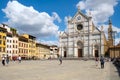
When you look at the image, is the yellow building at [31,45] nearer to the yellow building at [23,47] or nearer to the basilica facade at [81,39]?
the yellow building at [23,47]

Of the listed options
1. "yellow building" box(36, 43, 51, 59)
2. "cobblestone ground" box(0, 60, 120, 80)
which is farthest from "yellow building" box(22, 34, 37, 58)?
"cobblestone ground" box(0, 60, 120, 80)

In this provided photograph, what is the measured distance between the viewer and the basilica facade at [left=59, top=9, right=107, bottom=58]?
76.5m

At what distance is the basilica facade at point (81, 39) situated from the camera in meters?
76.5

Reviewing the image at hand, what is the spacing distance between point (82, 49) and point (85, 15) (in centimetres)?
1322

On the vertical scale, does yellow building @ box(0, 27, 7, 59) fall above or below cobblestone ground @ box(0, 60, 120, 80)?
above

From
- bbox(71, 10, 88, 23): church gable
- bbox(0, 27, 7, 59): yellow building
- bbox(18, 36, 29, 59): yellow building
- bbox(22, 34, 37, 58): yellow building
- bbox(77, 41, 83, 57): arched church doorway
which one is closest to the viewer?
bbox(0, 27, 7, 59): yellow building

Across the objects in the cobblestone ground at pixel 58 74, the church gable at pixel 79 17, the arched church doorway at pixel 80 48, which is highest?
the church gable at pixel 79 17

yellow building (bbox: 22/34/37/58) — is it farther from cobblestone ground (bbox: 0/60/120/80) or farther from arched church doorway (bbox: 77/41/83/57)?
cobblestone ground (bbox: 0/60/120/80)

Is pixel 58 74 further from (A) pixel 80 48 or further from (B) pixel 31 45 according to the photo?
(B) pixel 31 45

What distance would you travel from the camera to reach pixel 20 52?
276ft

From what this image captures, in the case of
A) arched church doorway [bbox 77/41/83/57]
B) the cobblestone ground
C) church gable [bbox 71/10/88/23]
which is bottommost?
the cobblestone ground

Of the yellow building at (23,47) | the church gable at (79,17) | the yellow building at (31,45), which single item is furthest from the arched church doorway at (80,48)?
the yellow building at (23,47)

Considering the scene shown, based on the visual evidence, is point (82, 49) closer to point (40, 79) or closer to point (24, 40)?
point (24, 40)

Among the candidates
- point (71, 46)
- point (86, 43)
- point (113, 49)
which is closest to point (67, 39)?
point (71, 46)
